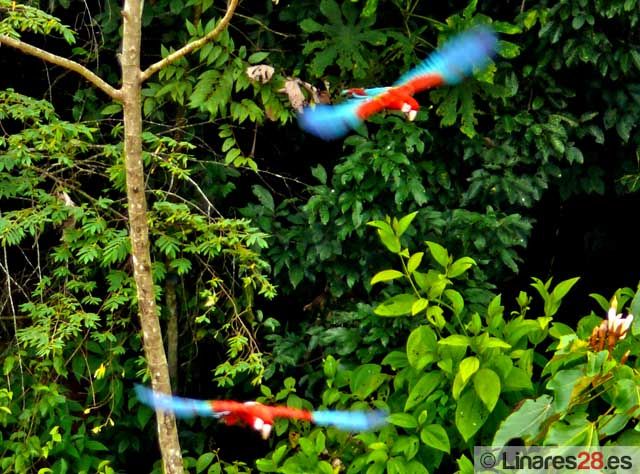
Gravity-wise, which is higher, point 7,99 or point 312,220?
point 7,99

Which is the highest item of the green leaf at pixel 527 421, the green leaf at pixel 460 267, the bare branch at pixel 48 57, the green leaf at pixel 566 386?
the bare branch at pixel 48 57

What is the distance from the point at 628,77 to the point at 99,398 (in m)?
2.39

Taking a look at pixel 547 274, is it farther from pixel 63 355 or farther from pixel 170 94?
pixel 63 355

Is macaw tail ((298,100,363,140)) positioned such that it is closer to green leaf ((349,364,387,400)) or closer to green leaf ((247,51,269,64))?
green leaf ((247,51,269,64))

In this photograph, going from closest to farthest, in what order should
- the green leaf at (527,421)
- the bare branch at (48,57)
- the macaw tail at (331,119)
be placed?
the bare branch at (48,57) < the green leaf at (527,421) < the macaw tail at (331,119)

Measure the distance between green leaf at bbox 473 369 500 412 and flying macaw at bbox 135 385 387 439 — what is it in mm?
403

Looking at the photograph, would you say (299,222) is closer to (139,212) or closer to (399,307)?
(399,307)

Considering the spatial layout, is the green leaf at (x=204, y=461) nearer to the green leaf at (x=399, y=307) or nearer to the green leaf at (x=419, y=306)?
the green leaf at (x=399, y=307)

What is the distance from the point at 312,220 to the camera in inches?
135

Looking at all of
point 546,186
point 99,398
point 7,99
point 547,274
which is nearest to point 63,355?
point 99,398

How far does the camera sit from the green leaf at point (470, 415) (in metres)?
2.78

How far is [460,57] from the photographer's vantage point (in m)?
3.12

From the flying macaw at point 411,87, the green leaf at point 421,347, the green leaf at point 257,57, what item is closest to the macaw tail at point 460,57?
the flying macaw at point 411,87

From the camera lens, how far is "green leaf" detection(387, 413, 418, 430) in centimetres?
290
